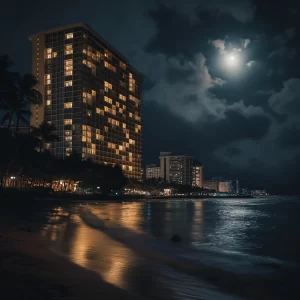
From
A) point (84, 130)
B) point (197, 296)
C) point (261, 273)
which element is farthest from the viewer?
point (84, 130)

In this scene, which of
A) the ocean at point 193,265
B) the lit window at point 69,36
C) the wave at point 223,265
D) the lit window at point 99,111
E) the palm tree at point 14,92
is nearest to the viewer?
the ocean at point 193,265

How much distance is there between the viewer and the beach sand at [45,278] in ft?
27.4

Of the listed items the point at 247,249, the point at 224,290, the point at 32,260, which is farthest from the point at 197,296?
the point at 247,249

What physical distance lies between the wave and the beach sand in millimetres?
3943

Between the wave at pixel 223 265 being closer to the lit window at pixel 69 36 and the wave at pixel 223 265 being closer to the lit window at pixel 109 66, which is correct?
the lit window at pixel 69 36

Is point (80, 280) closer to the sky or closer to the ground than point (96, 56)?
closer to the ground

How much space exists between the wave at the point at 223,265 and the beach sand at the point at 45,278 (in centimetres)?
394

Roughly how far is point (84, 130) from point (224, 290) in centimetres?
15588

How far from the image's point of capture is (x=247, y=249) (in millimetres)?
19391

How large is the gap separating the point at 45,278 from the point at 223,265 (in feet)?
25.6

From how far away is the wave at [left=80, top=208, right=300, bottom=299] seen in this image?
11.5 m

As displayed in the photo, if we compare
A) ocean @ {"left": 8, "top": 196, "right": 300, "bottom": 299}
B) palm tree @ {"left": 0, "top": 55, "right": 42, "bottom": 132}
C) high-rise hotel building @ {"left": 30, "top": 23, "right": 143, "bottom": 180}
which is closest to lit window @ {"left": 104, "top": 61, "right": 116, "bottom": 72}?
high-rise hotel building @ {"left": 30, "top": 23, "right": 143, "bottom": 180}

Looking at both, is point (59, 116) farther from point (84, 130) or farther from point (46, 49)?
point (46, 49)

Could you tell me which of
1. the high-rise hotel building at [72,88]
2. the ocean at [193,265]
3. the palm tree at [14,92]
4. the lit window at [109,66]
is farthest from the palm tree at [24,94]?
the lit window at [109,66]
